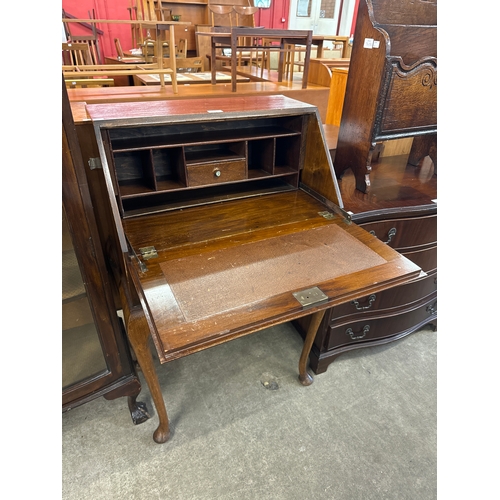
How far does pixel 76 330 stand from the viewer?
1273mm

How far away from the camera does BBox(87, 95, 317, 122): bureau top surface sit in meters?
1.16

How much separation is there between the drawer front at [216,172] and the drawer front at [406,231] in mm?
571

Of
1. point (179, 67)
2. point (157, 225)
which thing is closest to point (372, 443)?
point (157, 225)

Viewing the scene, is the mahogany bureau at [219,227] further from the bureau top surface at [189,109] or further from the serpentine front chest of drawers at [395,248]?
the serpentine front chest of drawers at [395,248]

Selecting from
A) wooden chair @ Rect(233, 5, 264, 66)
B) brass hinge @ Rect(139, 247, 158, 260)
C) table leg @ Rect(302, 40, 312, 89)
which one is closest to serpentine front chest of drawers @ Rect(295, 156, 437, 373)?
brass hinge @ Rect(139, 247, 158, 260)

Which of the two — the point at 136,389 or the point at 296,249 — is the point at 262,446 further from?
the point at 296,249

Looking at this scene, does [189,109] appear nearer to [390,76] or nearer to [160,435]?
[390,76]

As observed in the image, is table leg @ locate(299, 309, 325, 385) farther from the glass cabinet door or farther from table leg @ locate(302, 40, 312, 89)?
table leg @ locate(302, 40, 312, 89)

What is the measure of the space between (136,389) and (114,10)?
6.84 metres

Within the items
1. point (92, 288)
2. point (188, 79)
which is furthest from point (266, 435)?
point (188, 79)

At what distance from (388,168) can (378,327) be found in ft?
2.95

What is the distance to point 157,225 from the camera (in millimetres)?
1272

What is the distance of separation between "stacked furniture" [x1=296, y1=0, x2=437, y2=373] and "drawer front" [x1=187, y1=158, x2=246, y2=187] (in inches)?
14.8

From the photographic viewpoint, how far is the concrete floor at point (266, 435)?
1.39m
